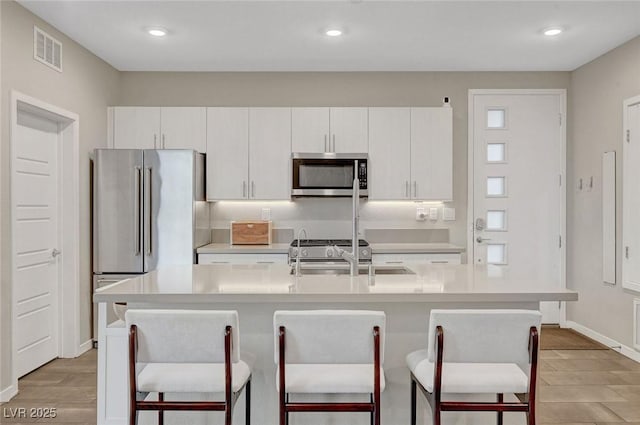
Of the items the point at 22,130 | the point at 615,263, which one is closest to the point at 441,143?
the point at 615,263

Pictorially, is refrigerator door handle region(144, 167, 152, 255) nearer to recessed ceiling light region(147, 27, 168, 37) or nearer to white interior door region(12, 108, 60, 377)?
white interior door region(12, 108, 60, 377)

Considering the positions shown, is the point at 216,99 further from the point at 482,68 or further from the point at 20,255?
the point at 482,68

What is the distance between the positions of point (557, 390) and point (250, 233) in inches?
117

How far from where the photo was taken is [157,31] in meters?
3.97

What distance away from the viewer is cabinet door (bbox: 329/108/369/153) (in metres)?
4.80

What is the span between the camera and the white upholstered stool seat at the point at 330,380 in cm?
195

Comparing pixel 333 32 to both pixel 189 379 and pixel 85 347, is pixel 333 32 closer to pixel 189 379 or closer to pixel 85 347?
pixel 189 379

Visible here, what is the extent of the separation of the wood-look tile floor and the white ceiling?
2.71 meters

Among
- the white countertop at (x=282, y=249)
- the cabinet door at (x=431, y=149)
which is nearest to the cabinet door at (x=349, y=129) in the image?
the cabinet door at (x=431, y=149)

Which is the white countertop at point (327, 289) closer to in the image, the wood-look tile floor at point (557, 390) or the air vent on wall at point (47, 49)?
the wood-look tile floor at point (557, 390)

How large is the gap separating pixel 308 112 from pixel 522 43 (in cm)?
203

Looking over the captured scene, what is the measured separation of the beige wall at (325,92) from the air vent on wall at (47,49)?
119 centimetres

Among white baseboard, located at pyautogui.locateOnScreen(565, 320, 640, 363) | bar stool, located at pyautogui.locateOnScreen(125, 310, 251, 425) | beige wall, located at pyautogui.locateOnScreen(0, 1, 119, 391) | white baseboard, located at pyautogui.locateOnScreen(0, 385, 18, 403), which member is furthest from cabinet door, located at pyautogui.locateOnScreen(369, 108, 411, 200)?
white baseboard, located at pyautogui.locateOnScreen(0, 385, 18, 403)

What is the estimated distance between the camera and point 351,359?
1930 millimetres
